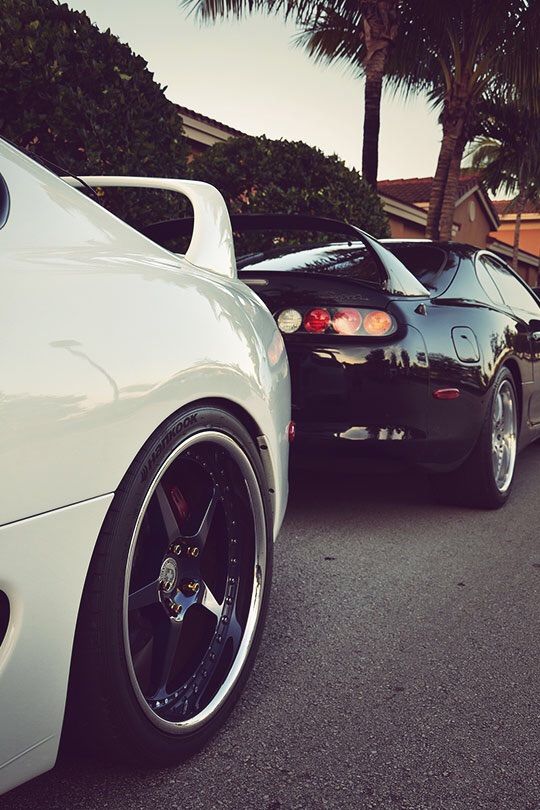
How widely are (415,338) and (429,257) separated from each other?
1.09m

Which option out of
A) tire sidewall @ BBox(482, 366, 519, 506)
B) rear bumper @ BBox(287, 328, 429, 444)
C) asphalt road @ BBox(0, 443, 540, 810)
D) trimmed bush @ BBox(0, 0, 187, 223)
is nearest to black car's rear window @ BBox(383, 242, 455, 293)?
tire sidewall @ BBox(482, 366, 519, 506)

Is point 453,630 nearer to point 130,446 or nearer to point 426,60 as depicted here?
point 130,446

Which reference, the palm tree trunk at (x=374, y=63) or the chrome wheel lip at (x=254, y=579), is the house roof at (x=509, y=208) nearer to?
the palm tree trunk at (x=374, y=63)

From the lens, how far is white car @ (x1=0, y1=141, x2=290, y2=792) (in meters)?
1.52

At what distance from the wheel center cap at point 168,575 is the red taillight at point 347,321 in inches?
82.0

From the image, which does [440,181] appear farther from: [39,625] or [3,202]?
[39,625]

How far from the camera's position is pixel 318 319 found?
4.03 m

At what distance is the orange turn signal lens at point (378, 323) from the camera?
157 inches

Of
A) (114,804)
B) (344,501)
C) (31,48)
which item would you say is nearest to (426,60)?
(31,48)

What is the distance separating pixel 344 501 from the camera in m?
4.74

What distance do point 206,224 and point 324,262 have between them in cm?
192

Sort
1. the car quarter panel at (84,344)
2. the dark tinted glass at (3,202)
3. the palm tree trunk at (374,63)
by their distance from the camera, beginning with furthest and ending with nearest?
the palm tree trunk at (374,63)
the dark tinted glass at (3,202)
the car quarter panel at (84,344)

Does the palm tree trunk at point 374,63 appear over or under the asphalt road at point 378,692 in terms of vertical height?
over

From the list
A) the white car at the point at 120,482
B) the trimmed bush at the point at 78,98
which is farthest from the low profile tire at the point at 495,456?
the trimmed bush at the point at 78,98
